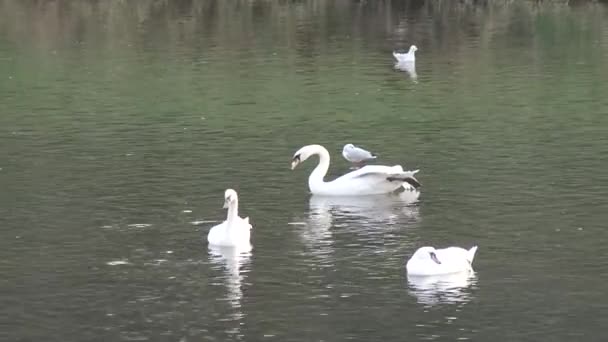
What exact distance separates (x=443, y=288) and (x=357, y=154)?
8.59 meters

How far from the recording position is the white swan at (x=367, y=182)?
2208 cm

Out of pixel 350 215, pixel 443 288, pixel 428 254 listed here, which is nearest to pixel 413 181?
pixel 350 215

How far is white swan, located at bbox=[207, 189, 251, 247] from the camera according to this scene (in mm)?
18500

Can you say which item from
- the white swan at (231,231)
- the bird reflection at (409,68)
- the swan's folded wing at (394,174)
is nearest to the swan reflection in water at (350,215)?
the swan's folded wing at (394,174)

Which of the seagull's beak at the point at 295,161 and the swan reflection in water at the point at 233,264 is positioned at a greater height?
the seagull's beak at the point at 295,161

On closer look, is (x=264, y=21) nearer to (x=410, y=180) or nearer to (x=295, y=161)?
(x=295, y=161)

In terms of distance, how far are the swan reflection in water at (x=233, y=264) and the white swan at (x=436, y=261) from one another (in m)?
1.86

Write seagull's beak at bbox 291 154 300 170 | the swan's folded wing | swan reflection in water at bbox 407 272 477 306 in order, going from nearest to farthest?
swan reflection in water at bbox 407 272 477 306, the swan's folded wing, seagull's beak at bbox 291 154 300 170

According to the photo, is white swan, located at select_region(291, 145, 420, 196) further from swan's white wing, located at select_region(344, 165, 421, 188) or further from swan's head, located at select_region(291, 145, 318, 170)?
swan's head, located at select_region(291, 145, 318, 170)

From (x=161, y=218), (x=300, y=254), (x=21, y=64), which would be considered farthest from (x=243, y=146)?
(x=21, y=64)

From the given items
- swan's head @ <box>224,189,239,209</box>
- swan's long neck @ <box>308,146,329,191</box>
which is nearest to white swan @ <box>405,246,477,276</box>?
swan's head @ <box>224,189,239,209</box>

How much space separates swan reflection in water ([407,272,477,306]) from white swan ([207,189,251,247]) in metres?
2.48

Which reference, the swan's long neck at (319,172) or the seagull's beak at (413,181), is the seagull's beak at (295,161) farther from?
the seagull's beak at (413,181)

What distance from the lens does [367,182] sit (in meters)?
22.4
